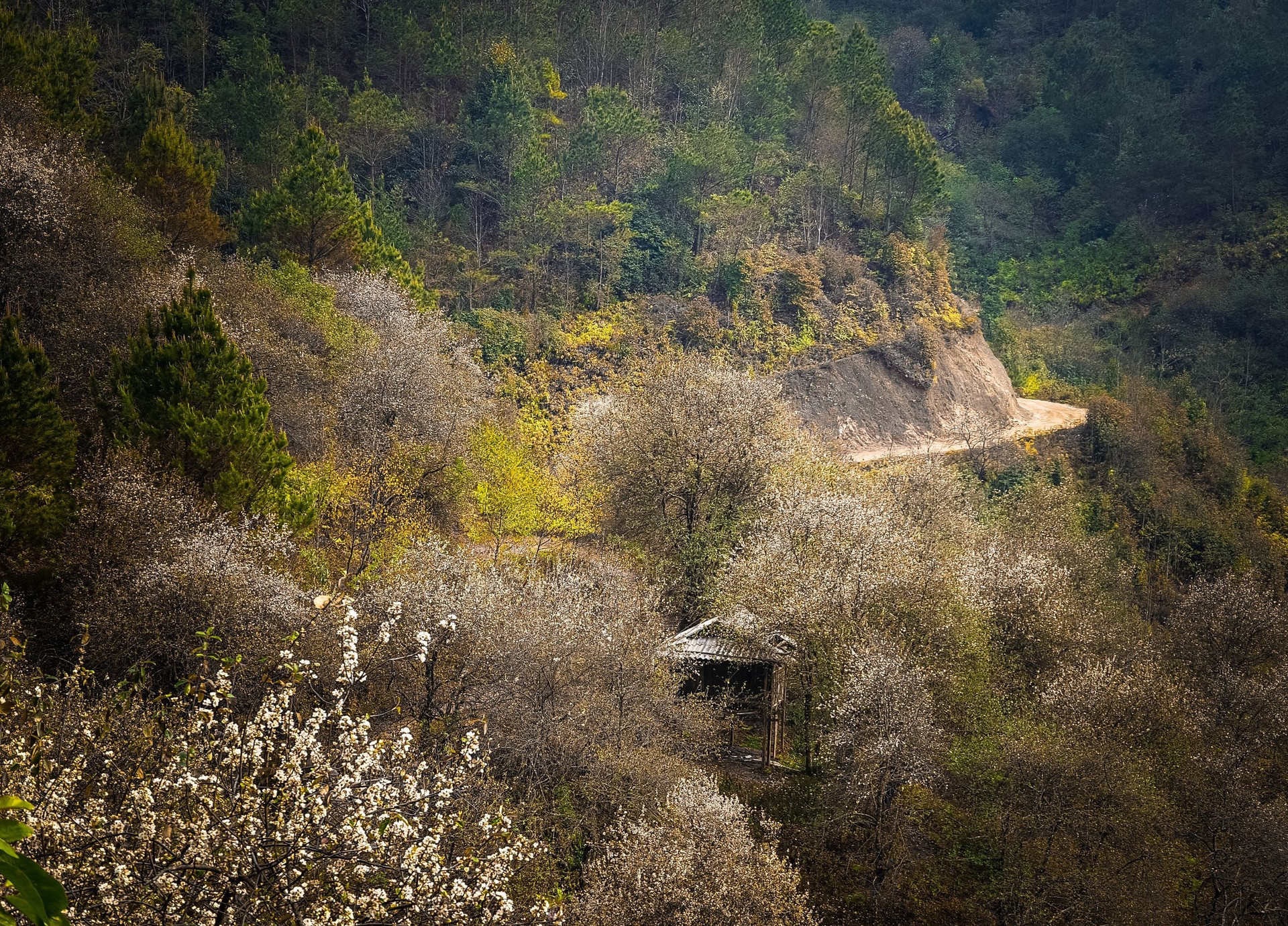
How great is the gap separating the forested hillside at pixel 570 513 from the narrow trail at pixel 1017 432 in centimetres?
164

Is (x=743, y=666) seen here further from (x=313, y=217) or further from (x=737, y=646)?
(x=313, y=217)

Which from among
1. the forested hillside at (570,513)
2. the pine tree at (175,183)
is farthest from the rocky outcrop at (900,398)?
the pine tree at (175,183)

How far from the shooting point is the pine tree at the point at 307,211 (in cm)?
4259

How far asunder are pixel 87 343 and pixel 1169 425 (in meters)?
66.4

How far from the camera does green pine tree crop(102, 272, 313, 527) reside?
A: 23.6 metres

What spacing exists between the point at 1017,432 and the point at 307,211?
47275 mm

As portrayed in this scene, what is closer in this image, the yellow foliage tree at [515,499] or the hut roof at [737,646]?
the hut roof at [737,646]

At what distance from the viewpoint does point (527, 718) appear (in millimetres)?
21953

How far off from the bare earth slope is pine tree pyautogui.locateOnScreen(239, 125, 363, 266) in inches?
1074

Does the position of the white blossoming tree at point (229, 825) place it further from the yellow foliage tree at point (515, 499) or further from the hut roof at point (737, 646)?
the yellow foliage tree at point (515, 499)

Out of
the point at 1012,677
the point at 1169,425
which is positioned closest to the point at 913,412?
the point at 1169,425

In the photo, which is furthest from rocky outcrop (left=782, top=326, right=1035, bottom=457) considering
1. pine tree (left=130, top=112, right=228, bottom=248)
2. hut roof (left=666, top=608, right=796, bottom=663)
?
pine tree (left=130, top=112, right=228, bottom=248)

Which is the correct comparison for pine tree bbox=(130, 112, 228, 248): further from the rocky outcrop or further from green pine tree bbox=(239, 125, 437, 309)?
the rocky outcrop

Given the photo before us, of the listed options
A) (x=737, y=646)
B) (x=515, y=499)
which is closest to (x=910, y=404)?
(x=515, y=499)
